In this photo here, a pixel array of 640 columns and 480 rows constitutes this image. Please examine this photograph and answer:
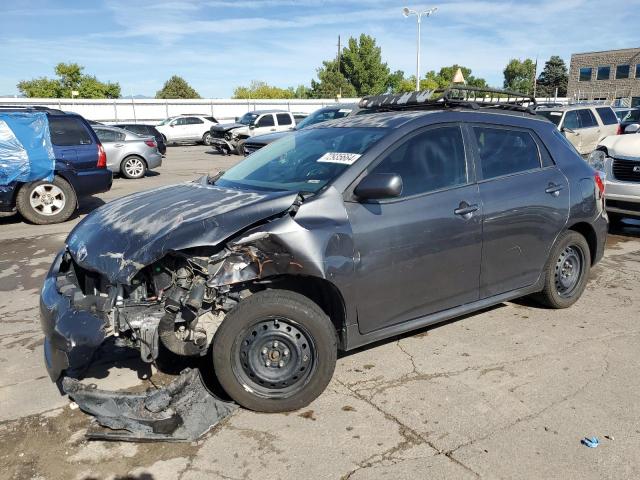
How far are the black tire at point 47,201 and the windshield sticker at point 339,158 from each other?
277 inches

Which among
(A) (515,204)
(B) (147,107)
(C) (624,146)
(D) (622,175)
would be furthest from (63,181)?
(B) (147,107)

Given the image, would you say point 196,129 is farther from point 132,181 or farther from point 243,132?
point 132,181

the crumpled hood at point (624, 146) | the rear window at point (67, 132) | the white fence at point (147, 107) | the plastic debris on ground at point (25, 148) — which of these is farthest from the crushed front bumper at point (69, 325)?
the white fence at point (147, 107)

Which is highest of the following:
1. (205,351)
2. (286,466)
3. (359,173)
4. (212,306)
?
(359,173)

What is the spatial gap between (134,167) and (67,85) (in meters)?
57.0

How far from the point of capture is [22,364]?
13.3 feet

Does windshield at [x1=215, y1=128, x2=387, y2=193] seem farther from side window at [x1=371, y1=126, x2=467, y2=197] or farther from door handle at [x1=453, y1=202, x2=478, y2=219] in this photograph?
door handle at [x1=453, y1=202, x2=478, y2=219]

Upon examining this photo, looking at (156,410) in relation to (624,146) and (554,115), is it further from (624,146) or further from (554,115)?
(554,115)

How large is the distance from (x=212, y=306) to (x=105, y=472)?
1027mm

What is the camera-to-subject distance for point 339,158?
3.79 metres

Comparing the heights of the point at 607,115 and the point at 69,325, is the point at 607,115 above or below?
above

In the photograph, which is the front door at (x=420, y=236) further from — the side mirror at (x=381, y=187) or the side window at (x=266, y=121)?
the side window at (x=266, y=121)

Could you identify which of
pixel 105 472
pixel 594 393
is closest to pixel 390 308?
pixel 594 393

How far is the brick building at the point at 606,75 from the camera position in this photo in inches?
2325
